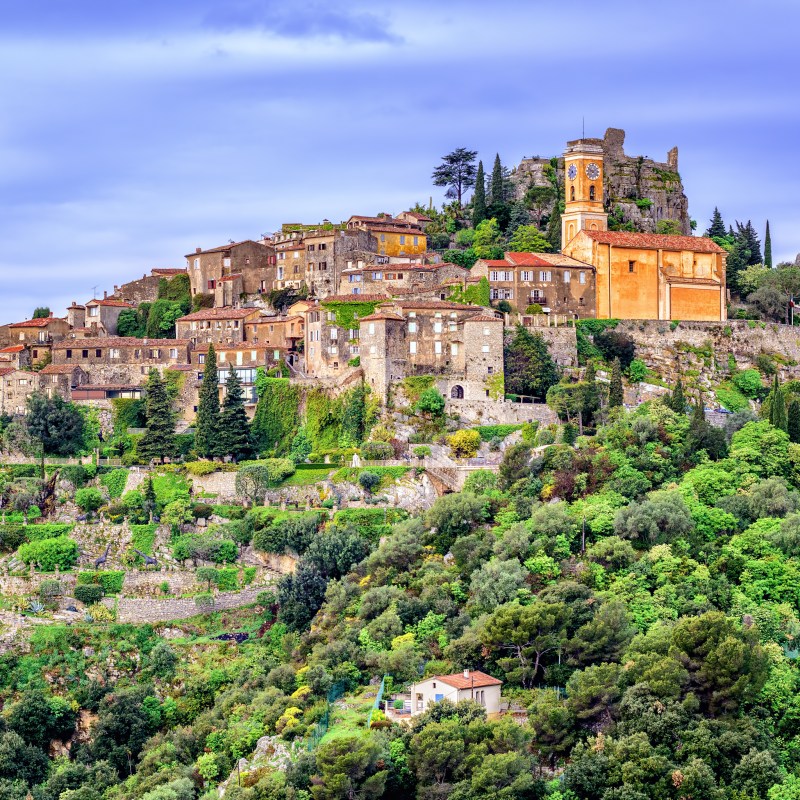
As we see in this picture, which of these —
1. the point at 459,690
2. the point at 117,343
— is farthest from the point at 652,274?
the point at 459,690

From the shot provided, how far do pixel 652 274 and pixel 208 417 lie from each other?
885 inches

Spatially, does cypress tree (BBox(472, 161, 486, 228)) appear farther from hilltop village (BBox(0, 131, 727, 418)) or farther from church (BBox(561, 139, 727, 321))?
church (BBox(561, 139, 727, 321))

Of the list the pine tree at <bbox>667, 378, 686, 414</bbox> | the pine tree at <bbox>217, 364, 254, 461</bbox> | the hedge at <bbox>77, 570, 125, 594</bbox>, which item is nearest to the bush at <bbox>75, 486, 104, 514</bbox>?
the hedge at <bbox>77, 570, 125, 594</bbox>

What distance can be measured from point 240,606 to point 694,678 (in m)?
20.8

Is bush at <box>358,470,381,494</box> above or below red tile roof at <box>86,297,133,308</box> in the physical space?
below

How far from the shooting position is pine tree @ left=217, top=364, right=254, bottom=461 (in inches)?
3167

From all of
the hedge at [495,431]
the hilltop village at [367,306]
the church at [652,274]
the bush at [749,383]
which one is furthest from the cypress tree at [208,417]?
the bush at [749,383]

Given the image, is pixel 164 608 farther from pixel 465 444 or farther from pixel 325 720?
pixel 465 444

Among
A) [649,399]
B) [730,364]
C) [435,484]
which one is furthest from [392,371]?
[730,364]

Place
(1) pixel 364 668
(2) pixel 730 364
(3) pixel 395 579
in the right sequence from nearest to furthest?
(1) pixel 364 668, (3) pixel 395 579, (2) pixel 730 364

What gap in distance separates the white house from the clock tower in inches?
1407

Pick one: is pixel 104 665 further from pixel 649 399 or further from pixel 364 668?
pixel 649 399

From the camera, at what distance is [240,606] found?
7256cm

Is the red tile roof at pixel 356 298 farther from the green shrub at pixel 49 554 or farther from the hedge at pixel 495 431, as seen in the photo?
the green shrub at pixel 49 554
